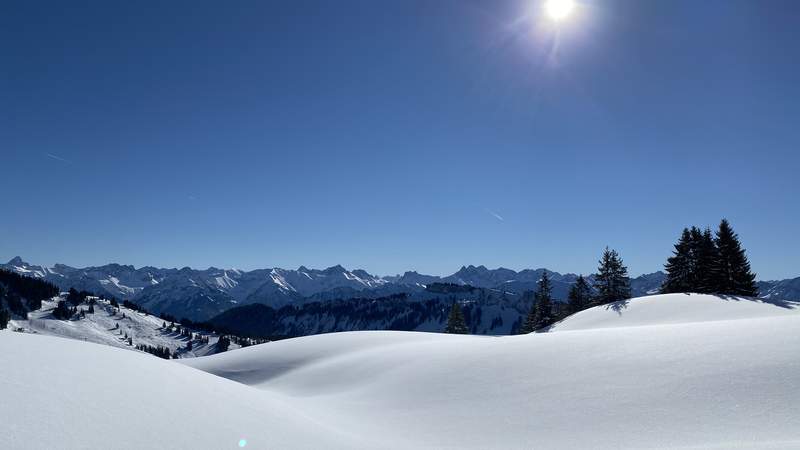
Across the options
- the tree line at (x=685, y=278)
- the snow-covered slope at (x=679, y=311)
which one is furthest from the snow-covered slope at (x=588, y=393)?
the tree line at (x=685, y=278)

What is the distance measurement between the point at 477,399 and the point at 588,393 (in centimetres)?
275

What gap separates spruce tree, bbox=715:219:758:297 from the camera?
4100 centimetres

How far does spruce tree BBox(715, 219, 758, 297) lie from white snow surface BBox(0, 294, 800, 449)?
3946 cm

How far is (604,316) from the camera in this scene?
1194 inches

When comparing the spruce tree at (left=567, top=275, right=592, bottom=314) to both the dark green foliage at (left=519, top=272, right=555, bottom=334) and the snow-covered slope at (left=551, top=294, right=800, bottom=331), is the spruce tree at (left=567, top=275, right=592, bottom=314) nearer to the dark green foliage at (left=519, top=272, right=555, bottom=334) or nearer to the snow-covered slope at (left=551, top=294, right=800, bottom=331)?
the dark green foliage at (left=519, top=272, right=555, bottom=334)

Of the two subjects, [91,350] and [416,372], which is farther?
[416,372]

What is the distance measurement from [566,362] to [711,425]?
4.22 metres

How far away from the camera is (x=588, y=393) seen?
27.6ft

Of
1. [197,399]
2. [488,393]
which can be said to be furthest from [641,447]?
[197,399]

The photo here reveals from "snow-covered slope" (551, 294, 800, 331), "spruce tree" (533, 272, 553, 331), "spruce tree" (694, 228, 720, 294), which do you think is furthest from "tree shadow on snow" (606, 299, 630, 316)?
"spruce tree" (694, 228, 720, 294)

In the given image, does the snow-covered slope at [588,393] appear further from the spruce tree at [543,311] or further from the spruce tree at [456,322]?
the spruce tree at [456,322]

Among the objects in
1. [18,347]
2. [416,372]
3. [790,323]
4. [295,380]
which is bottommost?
[295,380]

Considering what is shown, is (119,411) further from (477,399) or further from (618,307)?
(618,307)

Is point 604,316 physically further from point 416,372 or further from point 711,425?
point 711,425
